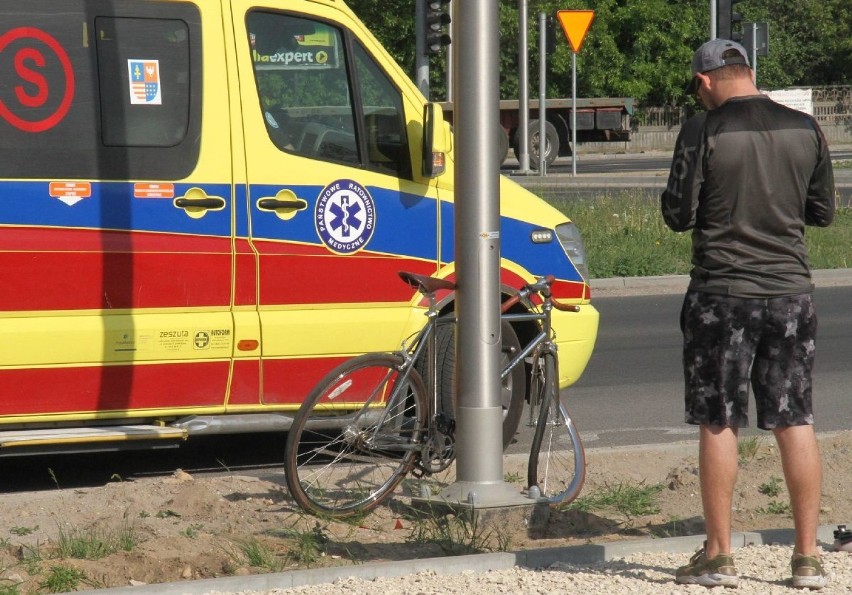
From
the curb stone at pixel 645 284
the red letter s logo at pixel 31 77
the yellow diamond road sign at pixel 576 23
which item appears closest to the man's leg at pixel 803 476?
the red letter s logo at pixel 31 77

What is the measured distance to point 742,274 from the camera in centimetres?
475

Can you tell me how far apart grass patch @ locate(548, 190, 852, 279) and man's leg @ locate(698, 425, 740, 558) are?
10.1 metres

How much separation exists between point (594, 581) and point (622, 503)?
1.37 m

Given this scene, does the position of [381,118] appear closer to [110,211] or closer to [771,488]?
[110,211]

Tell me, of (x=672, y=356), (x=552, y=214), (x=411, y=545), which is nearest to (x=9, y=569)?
(x=411, y=545)

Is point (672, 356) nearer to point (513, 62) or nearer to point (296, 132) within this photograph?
point (296, 132)

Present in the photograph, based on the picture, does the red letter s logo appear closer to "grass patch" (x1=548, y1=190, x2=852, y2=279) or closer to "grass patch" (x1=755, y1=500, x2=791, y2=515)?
"grass patch" (x1=755, y1=500, x2=791, y2=515)

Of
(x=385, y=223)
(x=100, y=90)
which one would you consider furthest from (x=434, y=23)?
(x=100, y=90)

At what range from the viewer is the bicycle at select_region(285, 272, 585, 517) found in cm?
598

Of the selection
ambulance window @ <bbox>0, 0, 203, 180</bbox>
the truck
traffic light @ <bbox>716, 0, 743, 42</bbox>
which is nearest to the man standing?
ambulance window @ <bbox>0, 0, 203, 180</bbox>

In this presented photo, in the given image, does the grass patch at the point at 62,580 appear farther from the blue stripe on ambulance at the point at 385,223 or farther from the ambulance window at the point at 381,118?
the ambulance window at the point at 381,118

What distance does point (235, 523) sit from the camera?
579cm

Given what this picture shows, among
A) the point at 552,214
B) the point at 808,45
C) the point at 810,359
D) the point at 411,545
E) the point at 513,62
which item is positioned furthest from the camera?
the point at 808,45

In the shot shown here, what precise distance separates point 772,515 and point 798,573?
131cm
